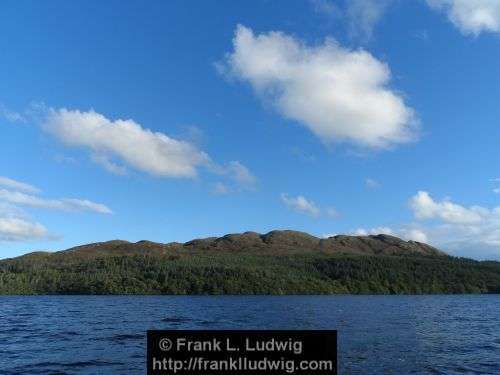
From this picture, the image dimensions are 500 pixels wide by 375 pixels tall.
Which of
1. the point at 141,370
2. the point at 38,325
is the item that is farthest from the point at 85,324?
the point at 141,370

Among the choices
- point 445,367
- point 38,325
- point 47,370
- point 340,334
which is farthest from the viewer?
point 38,325

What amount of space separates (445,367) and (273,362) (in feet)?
186

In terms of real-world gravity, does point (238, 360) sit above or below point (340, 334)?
above

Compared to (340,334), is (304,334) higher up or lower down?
higher up

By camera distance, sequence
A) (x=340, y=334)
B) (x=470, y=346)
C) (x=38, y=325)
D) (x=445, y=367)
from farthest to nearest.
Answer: (x=38, y=325) < (x=340, y=334) < (x=470, y=346) < (x=445, y=367)

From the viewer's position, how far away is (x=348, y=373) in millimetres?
56906

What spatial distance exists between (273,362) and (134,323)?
109307mm

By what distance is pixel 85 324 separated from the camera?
11506 centimetres

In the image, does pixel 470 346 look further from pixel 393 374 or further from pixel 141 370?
pixel 141 370

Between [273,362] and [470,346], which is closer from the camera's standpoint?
[273,362]

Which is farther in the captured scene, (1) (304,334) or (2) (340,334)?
(2) (340,334)

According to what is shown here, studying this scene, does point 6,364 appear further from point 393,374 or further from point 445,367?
point 445,367

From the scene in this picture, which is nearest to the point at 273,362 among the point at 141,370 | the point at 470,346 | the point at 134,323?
the point at 141,370

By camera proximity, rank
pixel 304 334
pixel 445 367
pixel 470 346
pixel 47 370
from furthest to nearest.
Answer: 1. pixel 470 346
2. pixel 445 367
3. pixel 47 370
4. pixel 304 334
